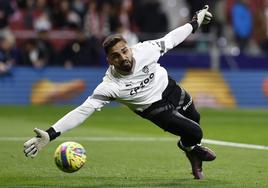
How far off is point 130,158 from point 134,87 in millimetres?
2771

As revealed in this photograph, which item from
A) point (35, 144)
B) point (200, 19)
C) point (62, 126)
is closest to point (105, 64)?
point (200, 19)

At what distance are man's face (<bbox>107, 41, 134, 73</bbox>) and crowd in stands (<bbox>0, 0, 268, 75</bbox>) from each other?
46.5 feet

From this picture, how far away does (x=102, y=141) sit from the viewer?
14.9 meters

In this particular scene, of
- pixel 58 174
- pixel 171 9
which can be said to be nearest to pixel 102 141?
pixel 58 174

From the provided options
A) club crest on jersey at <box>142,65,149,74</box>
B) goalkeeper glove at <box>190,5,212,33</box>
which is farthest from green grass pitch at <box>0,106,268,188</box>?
goalkeeper glove at <box>190,5,212,33</box>

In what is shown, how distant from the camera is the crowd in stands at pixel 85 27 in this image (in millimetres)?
23953

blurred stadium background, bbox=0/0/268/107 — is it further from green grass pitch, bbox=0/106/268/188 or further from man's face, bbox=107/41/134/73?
man's face, bbox=107/41/134/73

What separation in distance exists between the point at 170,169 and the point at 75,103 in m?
13.2

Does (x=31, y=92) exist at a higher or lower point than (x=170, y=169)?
lower

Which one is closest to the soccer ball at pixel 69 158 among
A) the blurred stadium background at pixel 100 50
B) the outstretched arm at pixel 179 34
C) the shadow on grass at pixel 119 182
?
the shadow on grass at pixel 119 182

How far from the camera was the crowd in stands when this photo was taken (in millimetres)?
23953

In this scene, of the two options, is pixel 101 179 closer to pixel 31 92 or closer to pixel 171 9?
pixel 31 92

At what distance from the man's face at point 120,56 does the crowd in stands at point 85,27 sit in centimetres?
1418

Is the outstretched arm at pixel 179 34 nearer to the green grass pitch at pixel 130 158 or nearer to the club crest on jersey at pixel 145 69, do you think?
the club crest on jersey at pixel 145 69
